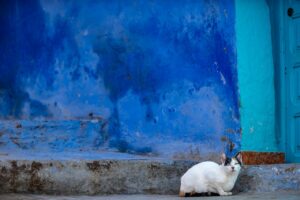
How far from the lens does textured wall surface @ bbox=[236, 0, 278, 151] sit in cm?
703

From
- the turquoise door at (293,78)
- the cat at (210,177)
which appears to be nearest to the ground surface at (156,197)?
the cat at (210,177)

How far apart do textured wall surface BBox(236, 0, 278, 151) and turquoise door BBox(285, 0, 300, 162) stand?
0.20m

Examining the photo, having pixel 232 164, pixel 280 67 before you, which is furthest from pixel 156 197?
pixel 280 67

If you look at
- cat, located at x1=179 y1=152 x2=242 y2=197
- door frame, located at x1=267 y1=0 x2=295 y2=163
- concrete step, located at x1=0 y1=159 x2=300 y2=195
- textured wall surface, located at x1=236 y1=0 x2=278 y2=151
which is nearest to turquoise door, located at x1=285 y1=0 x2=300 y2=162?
door frame, located at x1=267 y1=0 x2=295 y2=163

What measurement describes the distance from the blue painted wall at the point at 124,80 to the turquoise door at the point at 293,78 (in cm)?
78

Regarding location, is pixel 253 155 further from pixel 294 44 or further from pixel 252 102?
pixel 294 44

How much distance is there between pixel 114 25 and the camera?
7.34 metres

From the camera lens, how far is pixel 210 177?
586cm

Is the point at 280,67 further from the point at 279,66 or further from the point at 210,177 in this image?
the point at 210,177

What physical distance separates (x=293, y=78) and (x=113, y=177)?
2637mm

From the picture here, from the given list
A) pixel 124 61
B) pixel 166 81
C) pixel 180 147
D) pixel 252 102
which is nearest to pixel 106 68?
pixel 124 61

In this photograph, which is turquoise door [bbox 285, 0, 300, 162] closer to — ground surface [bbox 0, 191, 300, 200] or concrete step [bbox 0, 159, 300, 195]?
concrete step [bbox 0, 159, 300, 195]

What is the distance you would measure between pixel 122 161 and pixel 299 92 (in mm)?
2464

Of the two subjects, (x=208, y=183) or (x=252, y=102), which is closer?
(x=208, y=183)
